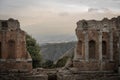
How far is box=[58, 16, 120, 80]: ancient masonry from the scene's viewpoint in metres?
38.8

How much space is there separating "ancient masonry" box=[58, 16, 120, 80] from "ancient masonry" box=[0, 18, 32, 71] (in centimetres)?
402

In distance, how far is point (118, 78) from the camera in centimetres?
3700

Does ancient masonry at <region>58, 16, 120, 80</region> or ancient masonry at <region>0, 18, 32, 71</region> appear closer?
ancient masonry at <region>0, 18, 32, 71</region>

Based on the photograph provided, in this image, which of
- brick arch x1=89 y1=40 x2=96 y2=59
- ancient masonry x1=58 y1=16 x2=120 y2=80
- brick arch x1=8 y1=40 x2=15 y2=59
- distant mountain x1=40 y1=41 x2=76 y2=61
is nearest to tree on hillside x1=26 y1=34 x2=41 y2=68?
brick arch x1=8 y1=40 x2=15 y2=59

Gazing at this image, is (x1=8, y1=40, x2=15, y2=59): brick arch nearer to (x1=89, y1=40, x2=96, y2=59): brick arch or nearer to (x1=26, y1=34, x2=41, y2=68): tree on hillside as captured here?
(x1=89, y1=40, x2=96, y2=59): brick arch

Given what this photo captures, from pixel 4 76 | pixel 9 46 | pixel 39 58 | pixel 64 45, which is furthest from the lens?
pixel 64 45

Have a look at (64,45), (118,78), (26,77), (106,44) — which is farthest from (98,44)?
(64,45)

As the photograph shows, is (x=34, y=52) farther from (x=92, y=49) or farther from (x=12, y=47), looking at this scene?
(x=92, y=49)

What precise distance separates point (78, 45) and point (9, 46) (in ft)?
22.8

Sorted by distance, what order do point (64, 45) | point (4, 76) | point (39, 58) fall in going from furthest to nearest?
point (64, 45)
point (39, 58)
point (4, 76)

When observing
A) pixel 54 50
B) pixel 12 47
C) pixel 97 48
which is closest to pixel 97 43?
pixel 97 48

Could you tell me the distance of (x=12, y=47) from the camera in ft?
128

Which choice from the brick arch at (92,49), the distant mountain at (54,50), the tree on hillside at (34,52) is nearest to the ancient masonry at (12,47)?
the brick arch at (92,49)

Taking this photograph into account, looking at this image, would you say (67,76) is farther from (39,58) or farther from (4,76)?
(39,58)
